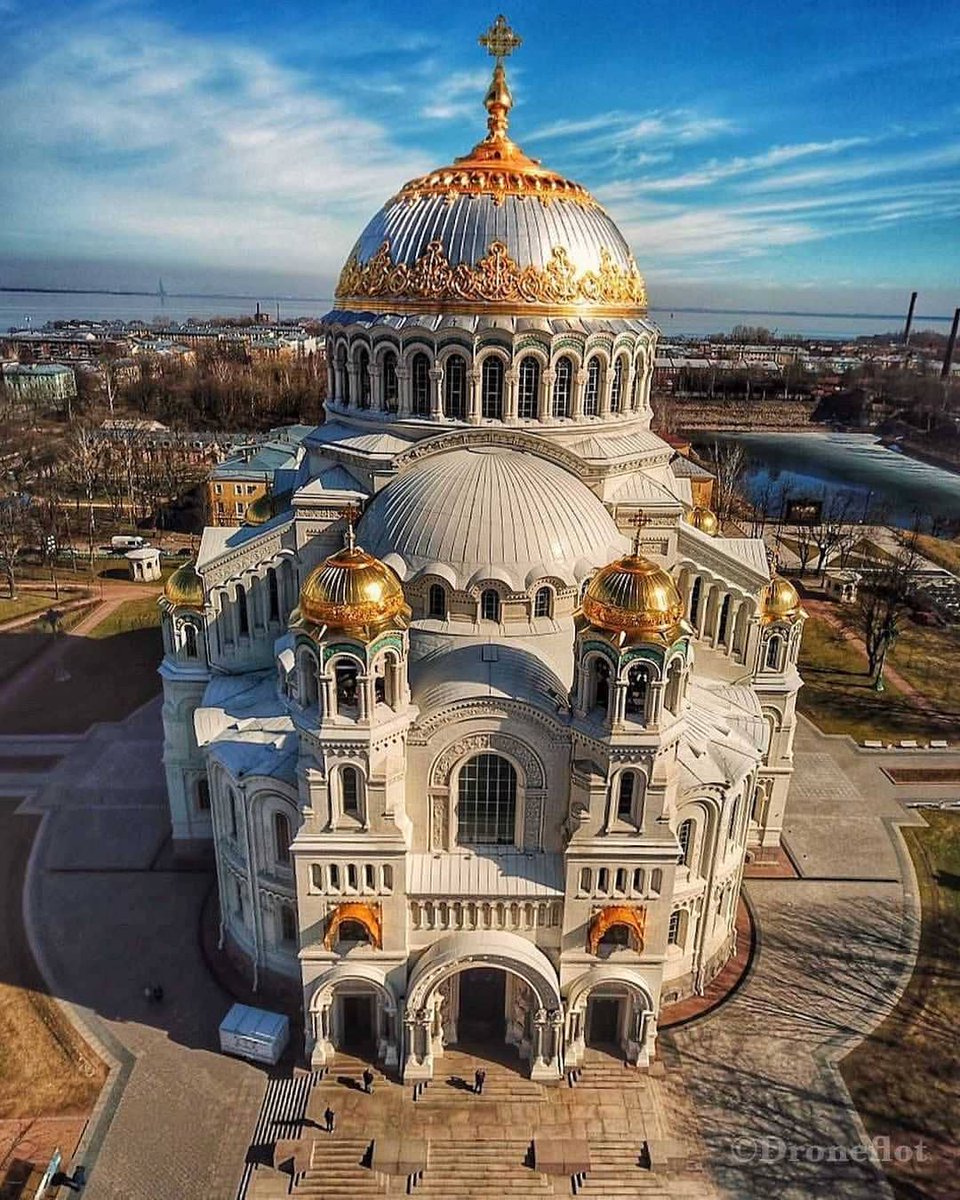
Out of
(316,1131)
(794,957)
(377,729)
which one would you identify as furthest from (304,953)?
(794,957)

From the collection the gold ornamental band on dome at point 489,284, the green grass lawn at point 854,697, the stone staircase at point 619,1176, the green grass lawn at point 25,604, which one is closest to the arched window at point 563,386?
the gold ornamental band on dome at point 489,284

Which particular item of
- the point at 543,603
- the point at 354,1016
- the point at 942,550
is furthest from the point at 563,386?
the point at 942,550

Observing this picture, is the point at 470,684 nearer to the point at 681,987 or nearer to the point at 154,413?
the point at 681,987

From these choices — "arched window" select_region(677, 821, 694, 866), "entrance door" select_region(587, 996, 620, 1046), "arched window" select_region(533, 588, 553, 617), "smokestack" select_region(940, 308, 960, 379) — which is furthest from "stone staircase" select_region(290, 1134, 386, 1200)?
"smokestack" select_region(940, 308, 960, 379)

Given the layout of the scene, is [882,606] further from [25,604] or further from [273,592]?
[25,604]

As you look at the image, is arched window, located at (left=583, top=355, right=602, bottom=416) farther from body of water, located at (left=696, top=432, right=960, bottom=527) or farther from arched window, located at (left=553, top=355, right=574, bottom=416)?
body of water, located at (left=696, top=432, right=960, bottom=527)

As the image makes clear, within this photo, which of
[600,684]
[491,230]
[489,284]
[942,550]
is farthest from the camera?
[942,550]
